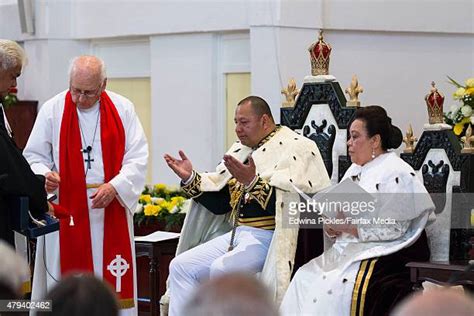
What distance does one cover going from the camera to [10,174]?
5516mm

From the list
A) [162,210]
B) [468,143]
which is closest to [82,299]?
[468,143]

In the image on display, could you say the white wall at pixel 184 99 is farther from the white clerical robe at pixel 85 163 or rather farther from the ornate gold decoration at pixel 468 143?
the ornate gold decoration at pixel 468 143

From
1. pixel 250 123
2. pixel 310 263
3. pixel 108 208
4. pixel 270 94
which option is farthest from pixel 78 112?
pixel 270 94

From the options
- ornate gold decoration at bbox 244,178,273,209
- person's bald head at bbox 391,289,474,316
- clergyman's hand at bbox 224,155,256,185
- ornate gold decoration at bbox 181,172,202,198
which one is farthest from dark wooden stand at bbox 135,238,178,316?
person's bald head at bbox 391,289,474,316

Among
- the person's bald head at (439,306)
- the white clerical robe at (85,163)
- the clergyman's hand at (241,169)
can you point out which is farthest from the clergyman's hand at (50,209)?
the person's bald head at (439,306)

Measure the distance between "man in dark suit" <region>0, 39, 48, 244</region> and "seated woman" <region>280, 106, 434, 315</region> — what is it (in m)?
1.53

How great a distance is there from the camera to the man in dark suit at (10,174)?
5.52 meters

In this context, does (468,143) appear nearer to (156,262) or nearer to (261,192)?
(261,192)

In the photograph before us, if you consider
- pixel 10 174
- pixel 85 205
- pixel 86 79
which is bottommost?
pixel 85 205

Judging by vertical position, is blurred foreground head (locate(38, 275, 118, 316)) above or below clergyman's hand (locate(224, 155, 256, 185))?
above

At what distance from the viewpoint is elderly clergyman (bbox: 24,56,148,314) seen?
21.1 ft

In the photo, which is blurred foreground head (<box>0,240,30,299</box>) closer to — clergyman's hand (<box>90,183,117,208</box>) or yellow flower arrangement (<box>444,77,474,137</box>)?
clergyman's hand (<box>90,183,117,208</box>)

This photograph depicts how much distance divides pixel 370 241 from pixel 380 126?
0.66 metres
